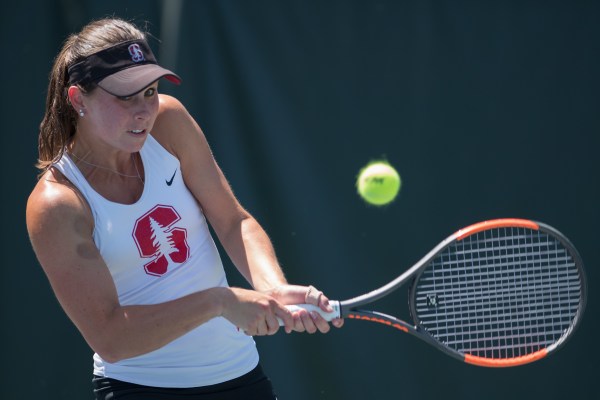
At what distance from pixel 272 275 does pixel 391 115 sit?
48.9 inches

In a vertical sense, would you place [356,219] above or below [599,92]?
below

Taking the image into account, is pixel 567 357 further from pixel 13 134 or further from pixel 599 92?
pixel 13 134

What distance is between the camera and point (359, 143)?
3260 mm

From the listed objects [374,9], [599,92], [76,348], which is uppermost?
[374,9]

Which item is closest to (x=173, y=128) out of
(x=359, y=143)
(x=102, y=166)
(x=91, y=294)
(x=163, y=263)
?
(x=102, y=166)

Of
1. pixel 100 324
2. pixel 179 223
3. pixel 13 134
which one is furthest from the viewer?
pixel 13 134

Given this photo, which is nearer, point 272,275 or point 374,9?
point 272,275

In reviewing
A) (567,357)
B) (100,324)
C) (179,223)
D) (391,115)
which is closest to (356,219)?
(391,115)

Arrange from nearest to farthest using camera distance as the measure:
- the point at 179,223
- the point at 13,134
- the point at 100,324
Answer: the point at 100,324 → the point at 179,223 → the point at 13,134

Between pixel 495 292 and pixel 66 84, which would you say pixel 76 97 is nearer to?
pixel 66 84

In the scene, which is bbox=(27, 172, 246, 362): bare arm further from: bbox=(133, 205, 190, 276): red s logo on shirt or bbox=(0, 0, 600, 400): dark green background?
bbox=(0, 0, 600, 400): dark green background

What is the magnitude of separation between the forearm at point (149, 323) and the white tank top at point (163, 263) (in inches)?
6.2

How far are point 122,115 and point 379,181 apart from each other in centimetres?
150

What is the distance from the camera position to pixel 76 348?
127 inches
